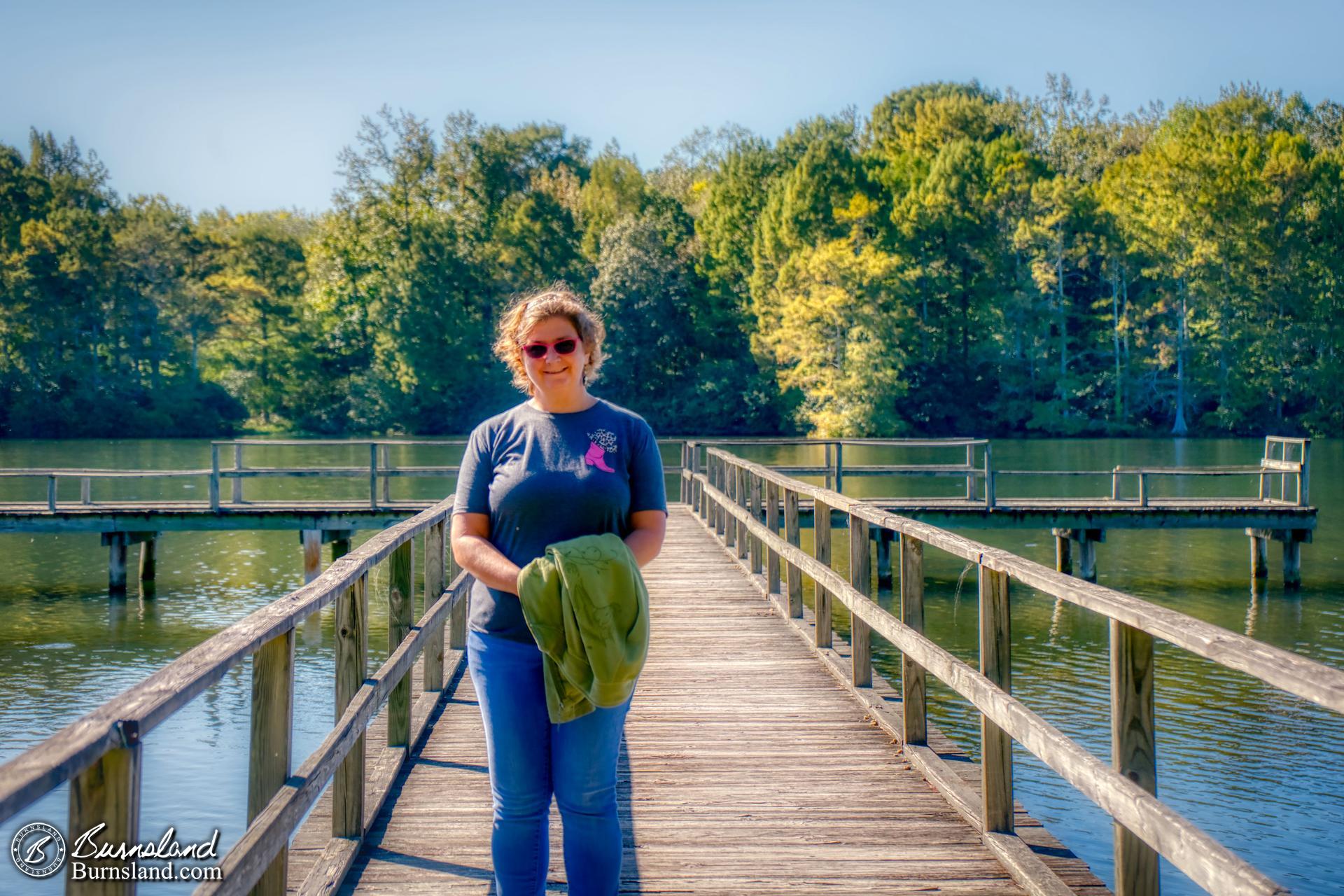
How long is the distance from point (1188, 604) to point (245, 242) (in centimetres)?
5825

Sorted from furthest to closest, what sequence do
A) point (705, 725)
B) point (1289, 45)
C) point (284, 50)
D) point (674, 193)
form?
point (674, 193)
point (1289, 45)
point (284, 50)
point (705, 725)

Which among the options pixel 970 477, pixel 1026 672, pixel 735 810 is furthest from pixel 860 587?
pixel 970 477

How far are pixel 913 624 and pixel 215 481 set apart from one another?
12879mm

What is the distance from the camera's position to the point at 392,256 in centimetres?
5891

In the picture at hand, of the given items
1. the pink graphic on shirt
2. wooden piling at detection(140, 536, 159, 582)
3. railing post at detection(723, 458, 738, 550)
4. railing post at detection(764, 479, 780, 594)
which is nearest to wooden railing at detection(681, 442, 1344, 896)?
the pink graphic on shirt

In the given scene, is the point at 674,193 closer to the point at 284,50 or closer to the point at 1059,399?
the point at 284,50

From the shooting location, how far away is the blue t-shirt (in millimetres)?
2916

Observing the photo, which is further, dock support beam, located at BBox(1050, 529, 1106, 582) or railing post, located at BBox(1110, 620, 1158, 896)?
dock support beam, located at BBox(1050, 529, 1106, 582)

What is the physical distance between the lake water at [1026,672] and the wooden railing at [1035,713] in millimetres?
2601

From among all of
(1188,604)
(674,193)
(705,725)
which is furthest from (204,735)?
(674,193)

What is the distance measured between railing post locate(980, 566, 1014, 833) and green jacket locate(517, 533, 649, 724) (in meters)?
1.43

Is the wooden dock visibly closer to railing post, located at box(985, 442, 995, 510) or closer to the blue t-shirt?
the blue t-shirt

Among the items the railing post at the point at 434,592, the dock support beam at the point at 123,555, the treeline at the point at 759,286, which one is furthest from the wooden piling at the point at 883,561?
the treeline at the point at 759,286

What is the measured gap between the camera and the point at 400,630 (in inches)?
203
